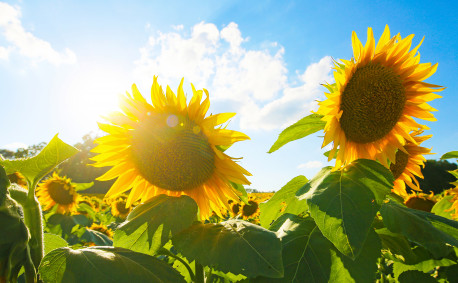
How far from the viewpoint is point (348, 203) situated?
1113 millimetres

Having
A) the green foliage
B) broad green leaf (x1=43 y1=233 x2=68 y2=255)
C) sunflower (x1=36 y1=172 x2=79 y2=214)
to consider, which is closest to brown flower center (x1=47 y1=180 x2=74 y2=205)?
sunflower (x1=36 y1=172 x2=79 y2=214)

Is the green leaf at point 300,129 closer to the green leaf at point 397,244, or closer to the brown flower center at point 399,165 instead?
the green leaf at point 397,244

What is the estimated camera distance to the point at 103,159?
1.61 m

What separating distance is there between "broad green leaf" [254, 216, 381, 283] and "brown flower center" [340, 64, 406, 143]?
2.55 feet

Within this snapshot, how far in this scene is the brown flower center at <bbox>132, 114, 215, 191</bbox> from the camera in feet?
4.57

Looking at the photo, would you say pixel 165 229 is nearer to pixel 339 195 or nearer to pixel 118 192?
pixel 339 195

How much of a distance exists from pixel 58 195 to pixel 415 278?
6816 millimetres

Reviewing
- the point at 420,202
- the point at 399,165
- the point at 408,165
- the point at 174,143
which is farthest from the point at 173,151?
the point at 420,202

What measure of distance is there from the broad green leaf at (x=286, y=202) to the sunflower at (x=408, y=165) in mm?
1347

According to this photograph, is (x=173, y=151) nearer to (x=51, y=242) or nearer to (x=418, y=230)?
(x=51, y=242)

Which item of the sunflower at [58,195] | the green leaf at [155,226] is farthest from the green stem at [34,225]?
the sunflower at [58,195]

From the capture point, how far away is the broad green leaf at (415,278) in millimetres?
1629

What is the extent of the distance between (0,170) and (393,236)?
1631 mm

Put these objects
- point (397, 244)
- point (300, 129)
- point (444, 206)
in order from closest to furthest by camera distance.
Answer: point (397, 244) → point (300, 129) → point (444, 206)
